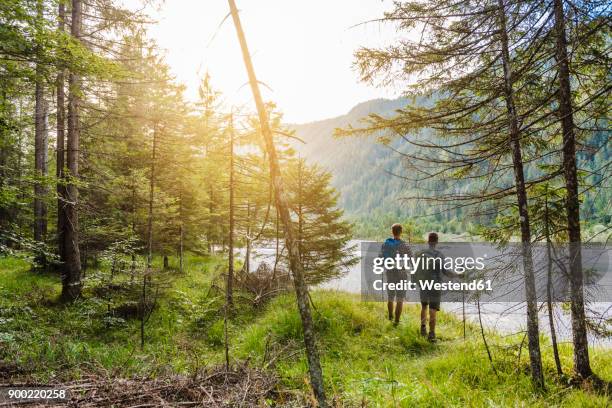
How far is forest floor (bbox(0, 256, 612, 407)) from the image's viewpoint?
13.5 ft

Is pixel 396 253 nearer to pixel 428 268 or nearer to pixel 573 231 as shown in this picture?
pixel 428 268

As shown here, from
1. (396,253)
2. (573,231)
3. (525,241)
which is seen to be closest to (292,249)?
(525,241)

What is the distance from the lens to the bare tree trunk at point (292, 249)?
10.9ft

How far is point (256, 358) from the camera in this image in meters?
7.25

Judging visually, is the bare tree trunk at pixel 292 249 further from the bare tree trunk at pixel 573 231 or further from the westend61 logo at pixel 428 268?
the westend61 logo at pixel 428 268

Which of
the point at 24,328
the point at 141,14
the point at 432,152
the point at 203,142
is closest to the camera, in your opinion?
the point at 432,152

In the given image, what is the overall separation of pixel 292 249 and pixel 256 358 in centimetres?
491

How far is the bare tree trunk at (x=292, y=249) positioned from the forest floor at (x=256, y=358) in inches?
7.1

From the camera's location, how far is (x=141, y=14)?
10.9 meters

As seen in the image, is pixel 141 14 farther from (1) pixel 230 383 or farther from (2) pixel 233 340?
(1) pixel 230 383

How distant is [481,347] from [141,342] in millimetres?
8552

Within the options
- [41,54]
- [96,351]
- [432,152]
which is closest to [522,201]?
[432,152]

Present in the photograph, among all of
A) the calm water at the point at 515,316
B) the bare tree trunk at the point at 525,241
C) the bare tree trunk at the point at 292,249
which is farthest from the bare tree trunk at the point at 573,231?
the bare tree trunk at the point at 292,249

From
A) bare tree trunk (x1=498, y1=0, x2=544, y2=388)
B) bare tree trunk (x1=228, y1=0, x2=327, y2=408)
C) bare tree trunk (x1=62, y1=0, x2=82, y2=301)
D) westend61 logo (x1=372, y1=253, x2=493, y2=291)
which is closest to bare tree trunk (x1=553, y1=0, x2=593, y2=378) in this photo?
bare tree trunk (x1=498, y1=0, x2=544, y2=388)
